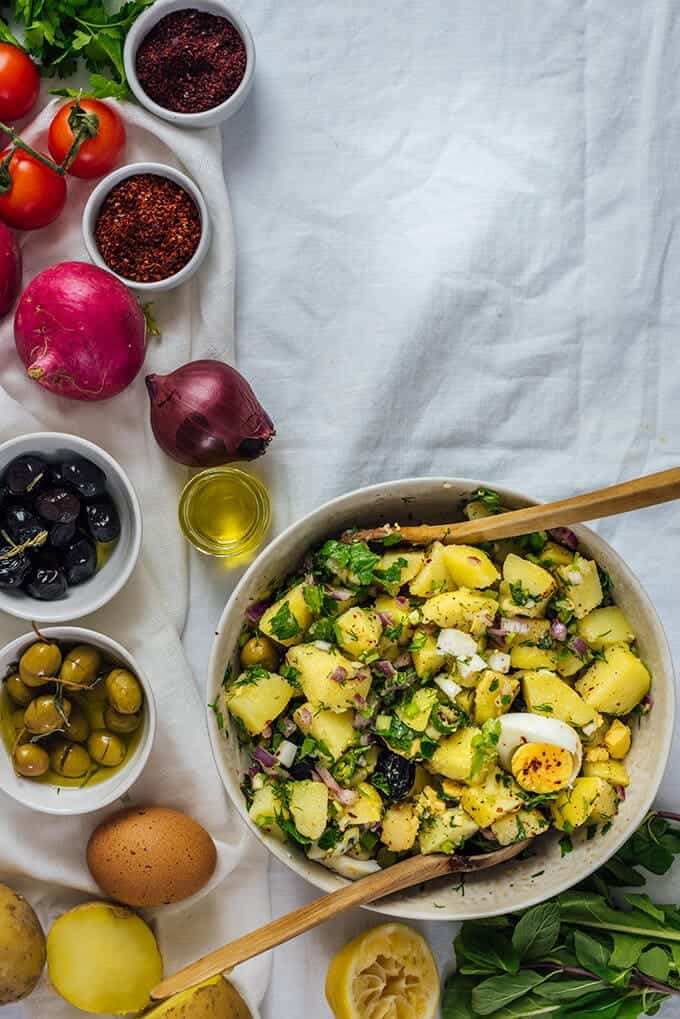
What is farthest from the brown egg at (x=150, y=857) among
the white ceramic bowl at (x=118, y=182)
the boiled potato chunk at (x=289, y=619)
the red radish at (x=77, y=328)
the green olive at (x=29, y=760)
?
the white ceramic bowl at (x=118, y=182)

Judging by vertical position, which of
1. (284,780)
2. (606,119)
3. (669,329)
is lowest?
(284,780)

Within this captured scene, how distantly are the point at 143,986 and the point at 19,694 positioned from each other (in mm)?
490

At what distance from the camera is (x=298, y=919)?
1513mm

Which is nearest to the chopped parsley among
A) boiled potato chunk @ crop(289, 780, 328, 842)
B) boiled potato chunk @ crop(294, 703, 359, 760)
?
boiled potato chunk @ crop(294, 703, 359, 760)

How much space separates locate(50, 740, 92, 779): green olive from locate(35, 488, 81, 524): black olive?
35 centimetres

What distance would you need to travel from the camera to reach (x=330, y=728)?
1.51 meters

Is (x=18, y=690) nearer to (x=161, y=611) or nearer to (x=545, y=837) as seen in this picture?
(x=161, y=611)

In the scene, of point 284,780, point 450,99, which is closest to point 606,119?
point 450,99

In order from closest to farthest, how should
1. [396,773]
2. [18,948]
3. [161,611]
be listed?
1. [396,773]
2. [18,948]
3. [161,611]

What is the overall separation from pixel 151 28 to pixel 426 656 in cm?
106

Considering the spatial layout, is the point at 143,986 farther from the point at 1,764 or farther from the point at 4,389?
the point at 4,389

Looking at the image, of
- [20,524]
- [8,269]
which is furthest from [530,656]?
[8,269]

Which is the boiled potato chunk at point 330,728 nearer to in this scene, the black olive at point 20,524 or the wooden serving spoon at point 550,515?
the wooden serving spoon at point 550,515

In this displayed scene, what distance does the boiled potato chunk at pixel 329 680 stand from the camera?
4.91 feet
